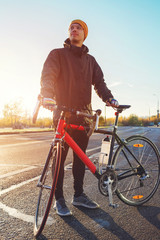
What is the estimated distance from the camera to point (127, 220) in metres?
2.44

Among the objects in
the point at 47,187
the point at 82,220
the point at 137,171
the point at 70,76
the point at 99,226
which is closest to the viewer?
the point at 47,187

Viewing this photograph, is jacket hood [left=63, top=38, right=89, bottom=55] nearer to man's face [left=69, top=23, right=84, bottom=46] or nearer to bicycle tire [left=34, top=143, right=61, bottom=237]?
man's face [left=69, top=23, right=84, bottom=46]

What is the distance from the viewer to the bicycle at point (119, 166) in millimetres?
2213

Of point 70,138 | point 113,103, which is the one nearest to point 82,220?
point 70,138

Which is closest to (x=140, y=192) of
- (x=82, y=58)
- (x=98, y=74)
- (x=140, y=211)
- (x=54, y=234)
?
(x=140, y=211)

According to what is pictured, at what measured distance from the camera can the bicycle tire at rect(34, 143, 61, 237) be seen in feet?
6.48

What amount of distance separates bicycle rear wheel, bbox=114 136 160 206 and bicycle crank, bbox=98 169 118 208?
14 cm

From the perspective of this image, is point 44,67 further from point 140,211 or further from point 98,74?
point 140,211

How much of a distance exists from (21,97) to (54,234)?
50207 mm

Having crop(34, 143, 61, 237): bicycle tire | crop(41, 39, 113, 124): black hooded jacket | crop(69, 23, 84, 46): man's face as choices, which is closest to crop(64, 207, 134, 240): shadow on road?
crop(34, 143, 61, 237): bicycle tire

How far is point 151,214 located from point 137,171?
60 centimetres

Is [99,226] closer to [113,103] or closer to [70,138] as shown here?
[70,138]

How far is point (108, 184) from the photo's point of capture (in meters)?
2.61

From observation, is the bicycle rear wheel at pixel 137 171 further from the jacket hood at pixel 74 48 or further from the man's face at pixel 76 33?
the man's face at pixel 76 33
